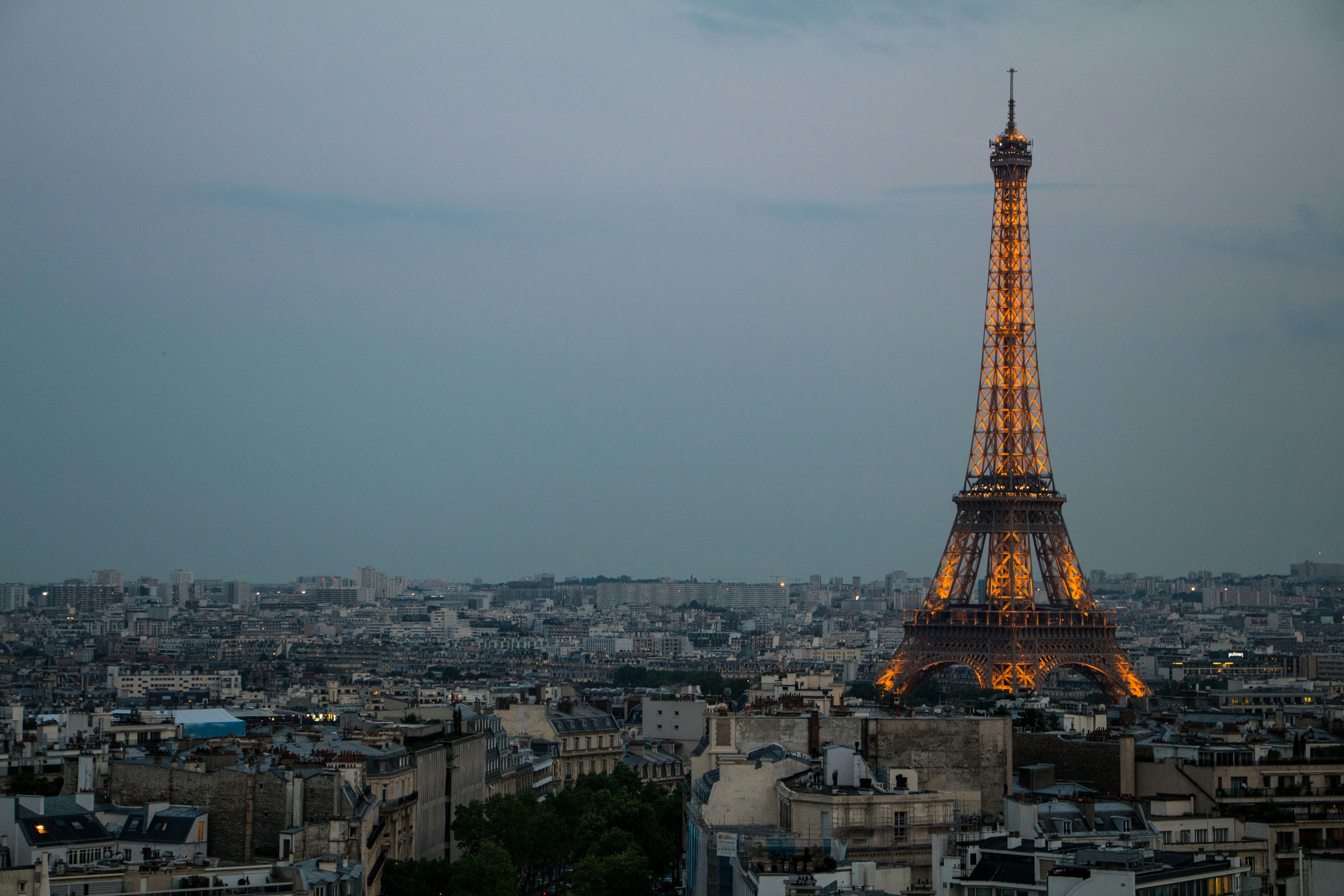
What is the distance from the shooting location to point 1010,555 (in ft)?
327

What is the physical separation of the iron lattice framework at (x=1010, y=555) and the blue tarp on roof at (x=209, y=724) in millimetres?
30426

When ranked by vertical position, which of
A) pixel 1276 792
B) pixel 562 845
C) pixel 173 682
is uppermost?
pixel 1276 792

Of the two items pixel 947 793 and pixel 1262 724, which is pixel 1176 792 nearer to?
pixel 947 793

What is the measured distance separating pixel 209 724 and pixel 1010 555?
4176 cm

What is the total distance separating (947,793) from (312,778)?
11338 millimetres

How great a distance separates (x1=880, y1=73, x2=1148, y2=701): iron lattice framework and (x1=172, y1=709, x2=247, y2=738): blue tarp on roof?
30.4 metres

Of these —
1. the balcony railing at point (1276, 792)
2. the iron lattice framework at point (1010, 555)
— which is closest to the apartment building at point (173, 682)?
the iron lattice framework at point (1010, 555)

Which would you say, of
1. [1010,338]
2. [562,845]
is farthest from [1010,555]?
[562,845]

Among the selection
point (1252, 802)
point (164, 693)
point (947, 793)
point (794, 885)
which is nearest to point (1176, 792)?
point (1252, 802)

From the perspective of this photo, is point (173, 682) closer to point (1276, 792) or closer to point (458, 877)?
point (458, 877)

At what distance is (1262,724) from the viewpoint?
5991 cm

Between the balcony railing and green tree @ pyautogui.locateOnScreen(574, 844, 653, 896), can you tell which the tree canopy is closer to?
green tree @ pyautogui.locateOnScreen(574, 844, 653, 896)

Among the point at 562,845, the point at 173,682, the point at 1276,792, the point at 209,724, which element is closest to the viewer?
the point at 1276,792

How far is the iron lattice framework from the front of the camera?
318 ft
